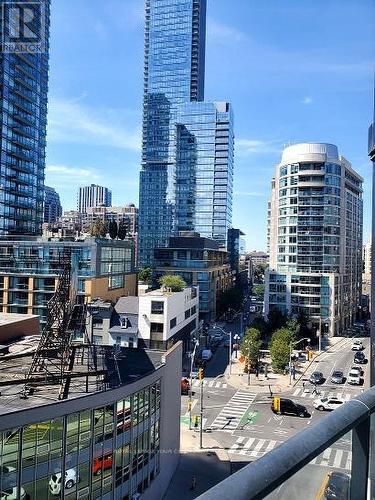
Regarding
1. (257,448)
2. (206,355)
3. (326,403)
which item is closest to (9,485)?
(257,448)

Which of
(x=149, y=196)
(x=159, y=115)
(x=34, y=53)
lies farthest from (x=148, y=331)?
(x=159, y=115)

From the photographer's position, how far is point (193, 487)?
23.1m

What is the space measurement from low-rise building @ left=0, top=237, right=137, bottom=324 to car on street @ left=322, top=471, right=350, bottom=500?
4830cm

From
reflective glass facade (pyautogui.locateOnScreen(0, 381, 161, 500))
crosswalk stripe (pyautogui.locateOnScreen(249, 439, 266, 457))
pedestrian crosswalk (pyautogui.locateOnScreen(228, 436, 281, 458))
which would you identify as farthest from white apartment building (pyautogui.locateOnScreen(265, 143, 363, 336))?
reflective glass facade (pyautogui.locateOnScreen(0, 381, 161, 500))

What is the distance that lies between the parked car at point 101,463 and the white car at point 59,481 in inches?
38.0

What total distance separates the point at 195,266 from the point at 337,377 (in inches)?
Result: 1528

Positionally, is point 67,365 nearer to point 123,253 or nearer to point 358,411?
point 358,411

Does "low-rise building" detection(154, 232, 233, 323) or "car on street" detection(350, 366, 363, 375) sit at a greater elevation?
"low-rise building" detection(154, 232, 233, 323)

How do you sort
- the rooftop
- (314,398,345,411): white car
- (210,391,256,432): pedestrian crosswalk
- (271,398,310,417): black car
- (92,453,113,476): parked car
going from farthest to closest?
(314,398,345,411): white car
(271,398,310,417): black car
(210,391,256,432): pedestrian crosswalk
the rooftop
(92,453,113,476): parked car

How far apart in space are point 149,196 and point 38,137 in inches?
2268

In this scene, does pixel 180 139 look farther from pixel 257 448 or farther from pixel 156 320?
pixel 257 448

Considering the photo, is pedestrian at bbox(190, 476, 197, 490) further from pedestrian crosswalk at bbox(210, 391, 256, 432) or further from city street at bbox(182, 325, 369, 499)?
pedestrian crosswalk at bbox(210, 391, 256, 432)

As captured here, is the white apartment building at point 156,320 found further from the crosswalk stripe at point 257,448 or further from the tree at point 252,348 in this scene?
the crosswalk stripe at point 257,448

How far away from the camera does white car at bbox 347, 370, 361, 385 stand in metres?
43.2
